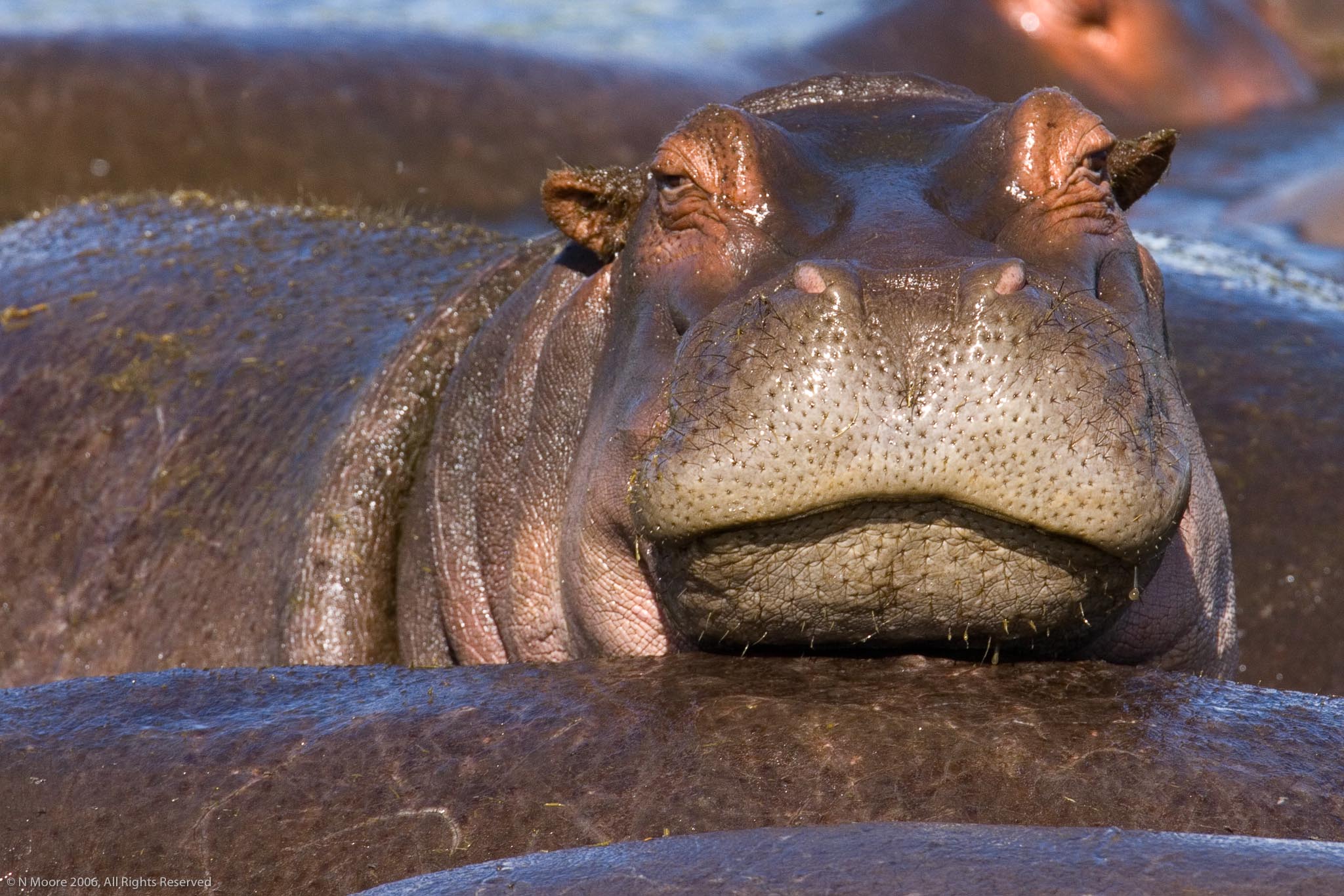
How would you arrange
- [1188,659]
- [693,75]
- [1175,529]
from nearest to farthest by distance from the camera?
[1175,529] → [1188,659] → [693,75]

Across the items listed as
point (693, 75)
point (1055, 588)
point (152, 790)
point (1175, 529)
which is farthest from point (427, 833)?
point (693, 75)

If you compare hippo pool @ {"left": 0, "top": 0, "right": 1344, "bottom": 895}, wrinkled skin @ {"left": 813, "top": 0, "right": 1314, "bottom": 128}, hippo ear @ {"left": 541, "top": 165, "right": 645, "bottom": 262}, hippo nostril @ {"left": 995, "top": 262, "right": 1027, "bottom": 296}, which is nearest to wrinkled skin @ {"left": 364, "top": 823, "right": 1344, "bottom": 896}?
hippo pool @ {"left": 0, "top": 0, "right": 1344, "bottom": 895}

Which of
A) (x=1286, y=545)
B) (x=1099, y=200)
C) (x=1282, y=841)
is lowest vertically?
(x=1286, y=545)

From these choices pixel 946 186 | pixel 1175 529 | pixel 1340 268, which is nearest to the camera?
pixel 1175 529

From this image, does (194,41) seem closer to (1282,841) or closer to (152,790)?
(152,790)

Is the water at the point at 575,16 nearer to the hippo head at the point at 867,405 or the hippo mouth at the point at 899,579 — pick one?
the hippo head at the point at 867,405

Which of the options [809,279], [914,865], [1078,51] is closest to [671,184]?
[809,279]

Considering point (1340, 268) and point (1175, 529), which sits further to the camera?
point (1340, 268)

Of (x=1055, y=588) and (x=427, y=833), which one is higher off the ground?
(x=1055, y=588)
